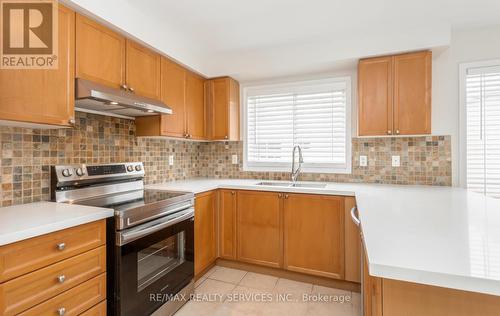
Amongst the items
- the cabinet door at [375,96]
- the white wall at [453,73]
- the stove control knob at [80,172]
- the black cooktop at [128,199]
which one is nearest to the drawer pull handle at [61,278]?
the black cooktop at [128,199]

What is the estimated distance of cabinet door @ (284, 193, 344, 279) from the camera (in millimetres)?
2173

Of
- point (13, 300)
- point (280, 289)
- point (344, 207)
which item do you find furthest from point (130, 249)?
point (344, 207)

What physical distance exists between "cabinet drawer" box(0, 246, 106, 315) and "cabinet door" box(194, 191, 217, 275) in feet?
3.06

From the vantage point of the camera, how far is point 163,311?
175 cm

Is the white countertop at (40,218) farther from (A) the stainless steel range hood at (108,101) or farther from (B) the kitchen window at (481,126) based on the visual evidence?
(B) the kitchen window at (481,126)

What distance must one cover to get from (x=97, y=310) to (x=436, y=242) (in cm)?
169

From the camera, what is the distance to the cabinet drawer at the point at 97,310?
52.7 inches

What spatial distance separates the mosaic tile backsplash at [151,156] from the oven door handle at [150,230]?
0.72 m

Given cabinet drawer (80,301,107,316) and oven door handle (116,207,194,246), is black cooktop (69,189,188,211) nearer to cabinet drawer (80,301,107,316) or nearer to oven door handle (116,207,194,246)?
oven door handle (116,207,194,246)

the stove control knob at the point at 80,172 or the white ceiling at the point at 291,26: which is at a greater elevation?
the white ceiling at the point at 291,26

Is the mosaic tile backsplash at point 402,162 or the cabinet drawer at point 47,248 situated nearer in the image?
the cabinet drawer at point 47,248

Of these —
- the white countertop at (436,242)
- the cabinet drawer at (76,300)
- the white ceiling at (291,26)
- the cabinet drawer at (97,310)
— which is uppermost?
the white ceiling at (291,26)

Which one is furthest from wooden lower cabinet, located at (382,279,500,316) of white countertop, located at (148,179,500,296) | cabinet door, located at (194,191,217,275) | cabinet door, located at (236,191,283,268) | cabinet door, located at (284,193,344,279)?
cabinet door, located at (194,191,217,275)

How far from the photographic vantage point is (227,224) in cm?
259
